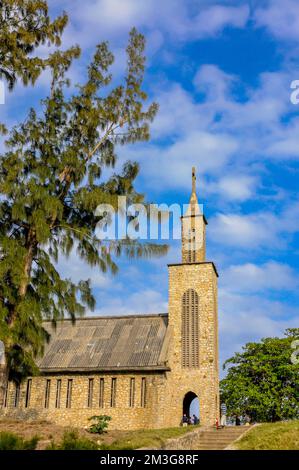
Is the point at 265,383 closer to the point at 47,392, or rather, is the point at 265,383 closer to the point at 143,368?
the point at 143,368

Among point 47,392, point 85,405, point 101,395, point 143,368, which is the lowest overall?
point 85,405

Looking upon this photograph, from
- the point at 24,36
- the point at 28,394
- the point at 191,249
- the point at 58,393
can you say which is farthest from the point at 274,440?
the point at 28,394

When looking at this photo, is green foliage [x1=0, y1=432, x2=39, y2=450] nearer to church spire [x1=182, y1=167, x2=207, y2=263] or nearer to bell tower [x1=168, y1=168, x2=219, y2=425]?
bell tower [x1=168, y1=168, x2=219, y2=425]

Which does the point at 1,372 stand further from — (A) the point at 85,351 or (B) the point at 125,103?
(A) the point at 85,351

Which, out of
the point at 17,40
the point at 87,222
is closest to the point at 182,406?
the point at 87,222

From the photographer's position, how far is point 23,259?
43.8ft

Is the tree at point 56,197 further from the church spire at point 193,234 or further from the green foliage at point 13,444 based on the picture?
the church spire at point 193,234

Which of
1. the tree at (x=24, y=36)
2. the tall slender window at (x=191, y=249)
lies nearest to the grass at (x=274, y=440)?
the tree at (x=24, y=36)

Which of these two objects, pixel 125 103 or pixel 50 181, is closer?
pixel 50 181

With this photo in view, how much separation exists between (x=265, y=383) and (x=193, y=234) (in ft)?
35.3

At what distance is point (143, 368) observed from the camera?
27.0 metres

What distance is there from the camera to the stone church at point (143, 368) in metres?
26.9

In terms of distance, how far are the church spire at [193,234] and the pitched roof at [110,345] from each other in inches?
151
